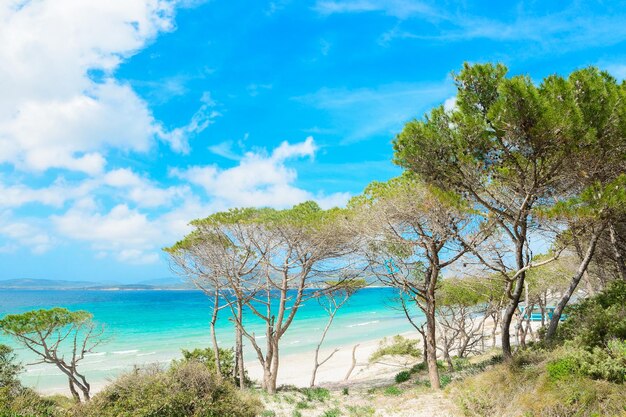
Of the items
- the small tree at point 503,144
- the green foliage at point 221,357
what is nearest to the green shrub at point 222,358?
the green foliage at point 221,357

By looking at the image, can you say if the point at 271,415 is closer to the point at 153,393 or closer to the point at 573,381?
the point at 153,393

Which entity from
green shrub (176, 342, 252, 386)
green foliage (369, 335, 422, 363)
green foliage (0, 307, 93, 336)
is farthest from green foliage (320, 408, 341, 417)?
green foliage (369, 335, 422, 363)

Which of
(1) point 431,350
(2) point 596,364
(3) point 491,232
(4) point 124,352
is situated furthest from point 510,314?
(4) point 124,352

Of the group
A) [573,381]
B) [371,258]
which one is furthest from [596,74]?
[371,258]

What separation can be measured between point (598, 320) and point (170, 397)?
762 cm

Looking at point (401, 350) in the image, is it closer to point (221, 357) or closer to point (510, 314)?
point (221, 357)

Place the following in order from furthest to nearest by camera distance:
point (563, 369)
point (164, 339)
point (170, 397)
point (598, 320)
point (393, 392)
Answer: point (164, 339) → point (393, 392) → point (598, 320) → point (170, 397) → point (563, 369)

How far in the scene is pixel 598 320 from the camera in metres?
7.54

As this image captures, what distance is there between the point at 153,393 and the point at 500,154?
24.5ft

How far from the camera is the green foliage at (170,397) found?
7369mm

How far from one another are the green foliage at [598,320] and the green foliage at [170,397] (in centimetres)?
629

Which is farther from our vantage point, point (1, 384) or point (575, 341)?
point (1, 384)

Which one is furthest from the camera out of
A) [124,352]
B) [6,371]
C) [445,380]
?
[124,352]

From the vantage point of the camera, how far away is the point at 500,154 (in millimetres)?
7625
